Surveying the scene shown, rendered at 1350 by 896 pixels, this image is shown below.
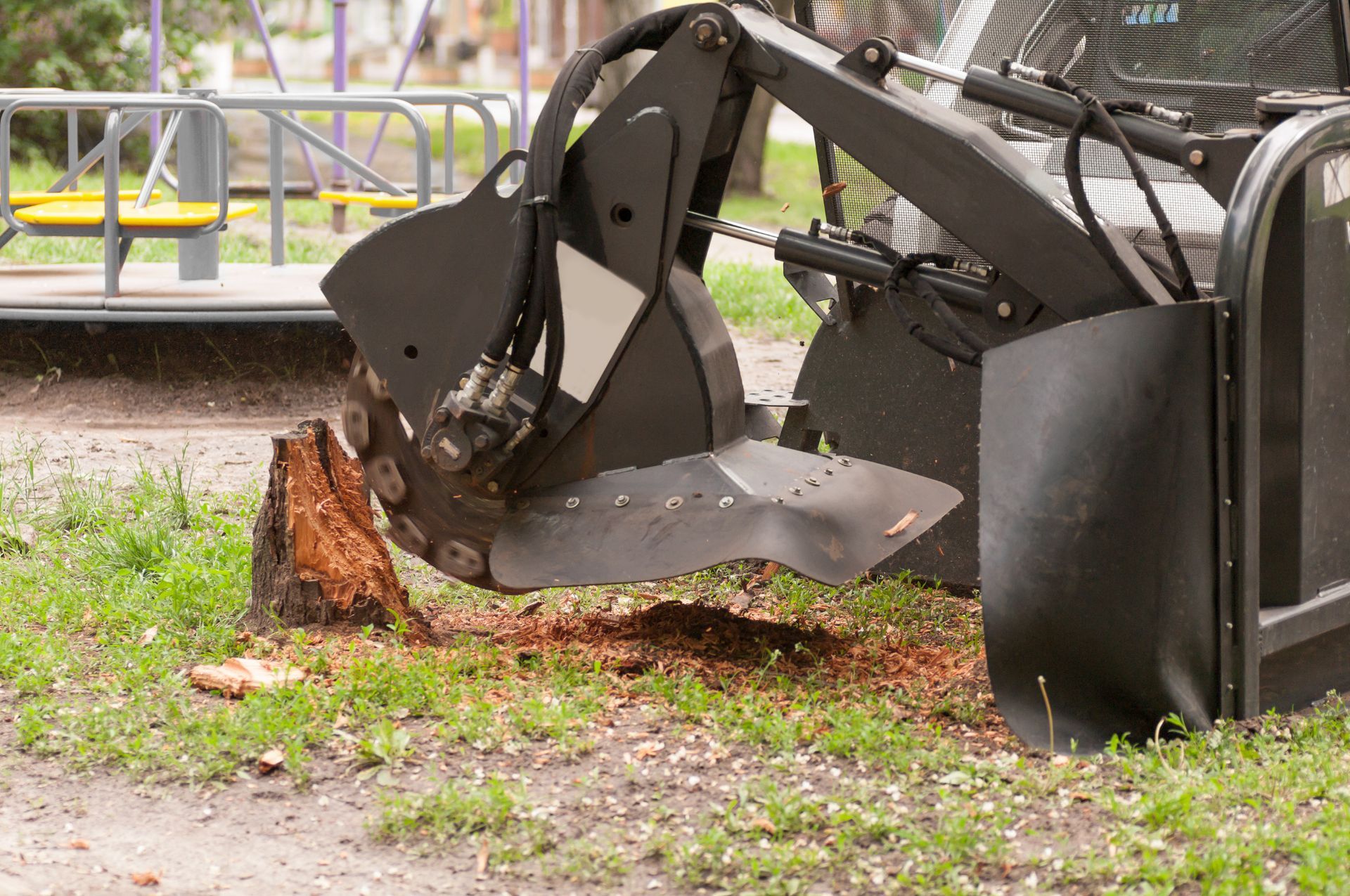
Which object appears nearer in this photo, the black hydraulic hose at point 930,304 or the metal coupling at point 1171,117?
the metal coupling at point 1171,117

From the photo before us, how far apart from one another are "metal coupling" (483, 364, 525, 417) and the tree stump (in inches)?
22.3

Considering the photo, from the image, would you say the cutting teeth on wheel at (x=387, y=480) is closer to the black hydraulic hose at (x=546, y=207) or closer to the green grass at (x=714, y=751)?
the green grass at (x=714, y=751)

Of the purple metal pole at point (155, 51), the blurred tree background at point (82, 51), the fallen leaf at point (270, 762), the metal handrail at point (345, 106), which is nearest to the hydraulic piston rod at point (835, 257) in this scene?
the fallen leaf at point (270, 762)

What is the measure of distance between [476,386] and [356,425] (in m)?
0.51

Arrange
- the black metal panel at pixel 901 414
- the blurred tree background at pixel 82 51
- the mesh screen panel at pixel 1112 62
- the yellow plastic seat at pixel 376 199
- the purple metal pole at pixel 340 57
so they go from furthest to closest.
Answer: the blurred tree background at pixel 82 51
the purple metal pole at pixel 340 57
the yellow plastic seat at pixel 376 199
the black metal panel at pixel 901 414
the mesh screen panel at pixel 1112 62

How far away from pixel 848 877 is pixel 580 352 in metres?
1.43

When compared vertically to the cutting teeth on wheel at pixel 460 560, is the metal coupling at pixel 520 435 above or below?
above

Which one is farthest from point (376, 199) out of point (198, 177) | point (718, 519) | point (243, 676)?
point (718, 519)

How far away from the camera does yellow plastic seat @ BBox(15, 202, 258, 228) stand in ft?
21.5

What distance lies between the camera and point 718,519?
339 cm

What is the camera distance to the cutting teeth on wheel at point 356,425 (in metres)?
3.85

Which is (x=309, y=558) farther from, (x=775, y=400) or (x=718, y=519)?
(x=775, y=400)

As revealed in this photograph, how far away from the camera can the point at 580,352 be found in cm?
357

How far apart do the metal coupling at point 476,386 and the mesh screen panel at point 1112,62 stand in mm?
1145
